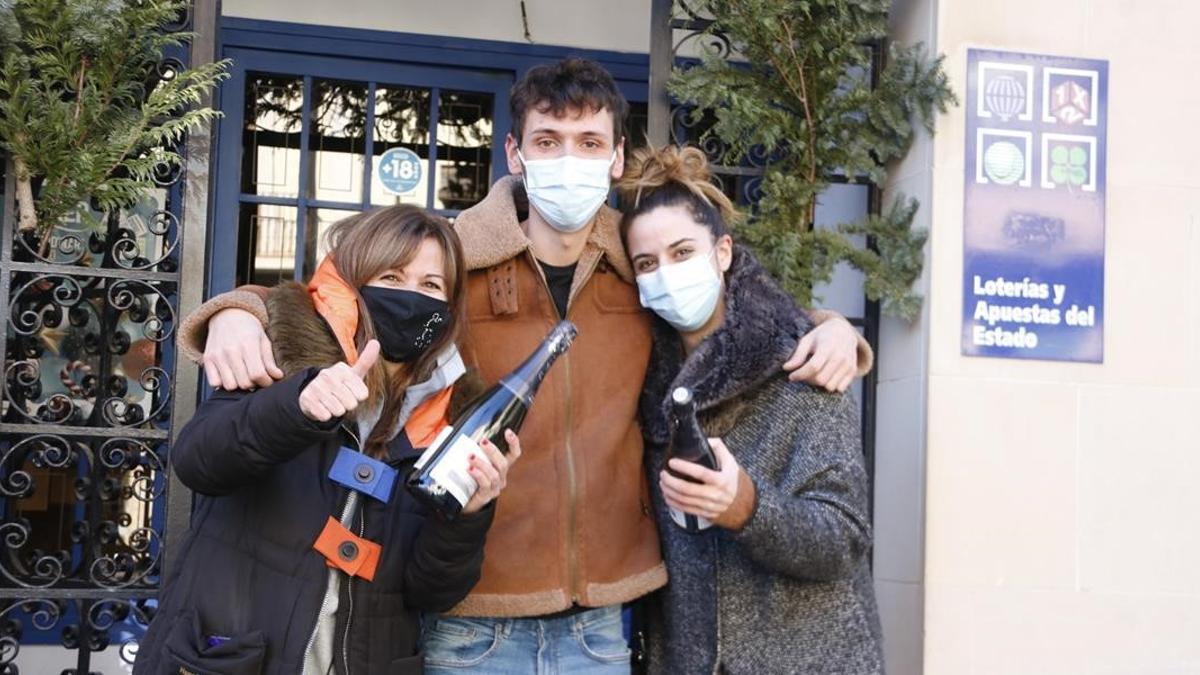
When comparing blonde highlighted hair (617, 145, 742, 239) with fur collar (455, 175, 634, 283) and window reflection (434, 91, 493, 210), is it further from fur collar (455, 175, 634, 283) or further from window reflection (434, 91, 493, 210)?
window reflection (434, 91, 493, 210)

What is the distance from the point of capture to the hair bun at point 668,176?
3.12 meters

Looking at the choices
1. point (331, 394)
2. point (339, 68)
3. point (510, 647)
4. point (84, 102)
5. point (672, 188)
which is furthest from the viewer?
point (339, 68)

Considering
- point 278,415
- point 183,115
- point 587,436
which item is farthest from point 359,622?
point 183,115

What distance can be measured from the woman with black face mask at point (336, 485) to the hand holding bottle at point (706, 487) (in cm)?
38

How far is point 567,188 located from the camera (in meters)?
3.00

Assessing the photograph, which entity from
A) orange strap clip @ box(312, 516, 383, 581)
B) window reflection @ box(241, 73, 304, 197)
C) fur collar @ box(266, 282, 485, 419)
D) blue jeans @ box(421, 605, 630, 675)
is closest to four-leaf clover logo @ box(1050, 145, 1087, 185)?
blue jeans @ box(421, 605, 630, 675)

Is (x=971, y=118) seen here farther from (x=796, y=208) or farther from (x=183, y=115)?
(x=183, y=115)

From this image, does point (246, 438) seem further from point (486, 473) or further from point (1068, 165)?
point (1068, 165)

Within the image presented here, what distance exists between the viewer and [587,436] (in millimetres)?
2965

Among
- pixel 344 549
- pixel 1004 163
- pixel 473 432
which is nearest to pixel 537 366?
pixel 473 432

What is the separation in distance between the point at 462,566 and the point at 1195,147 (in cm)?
301

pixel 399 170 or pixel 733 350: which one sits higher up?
pixel 399 170

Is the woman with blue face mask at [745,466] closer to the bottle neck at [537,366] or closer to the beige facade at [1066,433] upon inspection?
the bottle neck at [537,366]

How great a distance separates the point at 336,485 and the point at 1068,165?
9.00 ft
